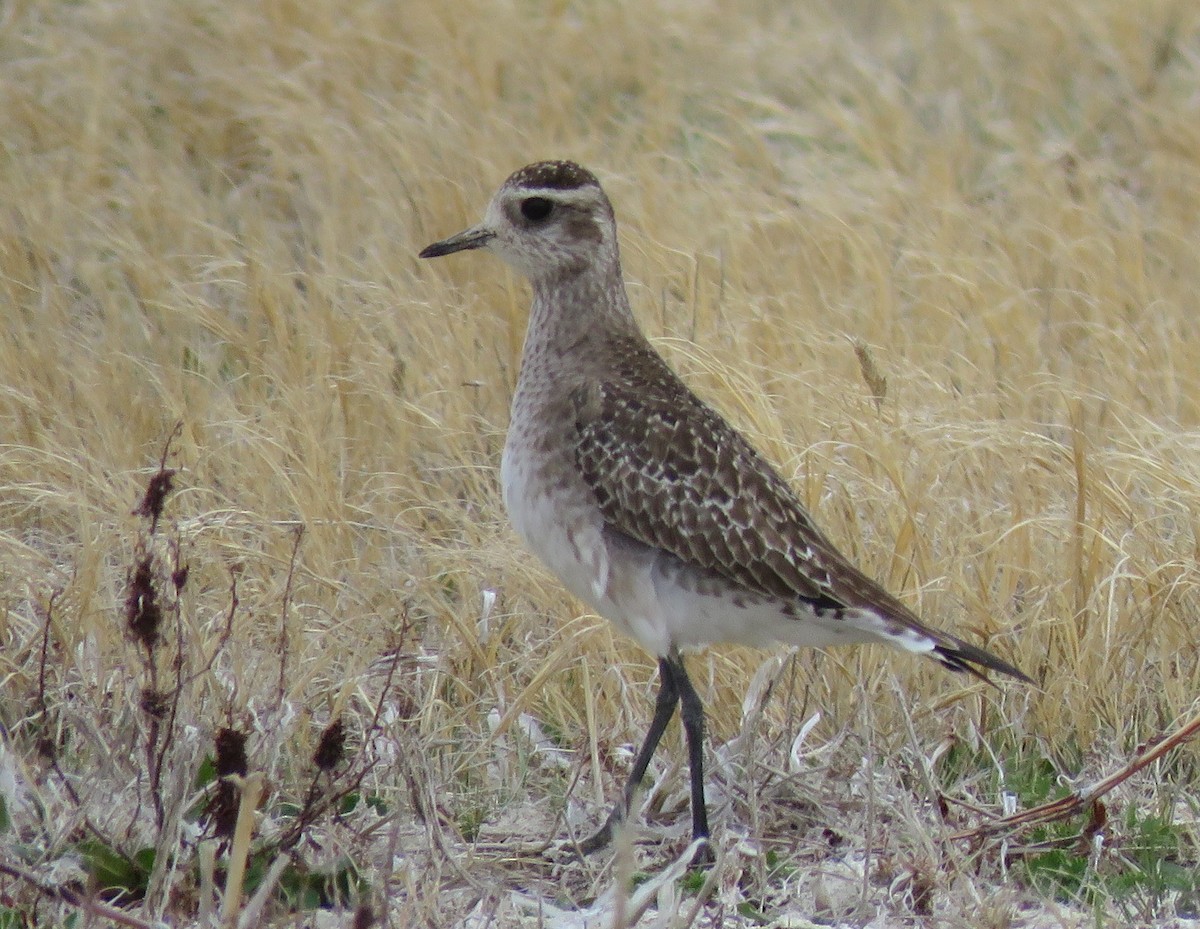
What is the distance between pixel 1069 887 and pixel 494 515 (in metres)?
2.06

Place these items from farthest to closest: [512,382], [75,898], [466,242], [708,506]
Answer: [512,382] → [466,242] → [708,506] → [75,898]

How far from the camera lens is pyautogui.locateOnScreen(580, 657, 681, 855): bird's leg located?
15.1 ft

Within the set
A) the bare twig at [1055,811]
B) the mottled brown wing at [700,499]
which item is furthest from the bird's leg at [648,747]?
the bare twig at [1055,811]

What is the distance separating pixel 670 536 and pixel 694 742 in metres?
0.48

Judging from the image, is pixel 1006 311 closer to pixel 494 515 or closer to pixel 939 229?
pixel 939 229

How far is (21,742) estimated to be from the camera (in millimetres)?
4715

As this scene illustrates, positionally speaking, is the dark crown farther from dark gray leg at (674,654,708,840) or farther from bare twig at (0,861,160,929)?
bare twig at (0,861,160,929)

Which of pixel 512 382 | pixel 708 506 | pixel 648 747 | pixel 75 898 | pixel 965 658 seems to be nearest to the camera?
pixel 75 898

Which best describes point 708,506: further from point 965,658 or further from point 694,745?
point 965,658

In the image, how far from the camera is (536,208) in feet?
16.3

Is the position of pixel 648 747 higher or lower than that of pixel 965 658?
lower

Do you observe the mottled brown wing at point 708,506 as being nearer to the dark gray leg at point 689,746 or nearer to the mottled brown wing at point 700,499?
the mottled brown wing at point 700,499

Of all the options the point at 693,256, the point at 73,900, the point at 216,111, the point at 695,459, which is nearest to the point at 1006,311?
the point at 693,256

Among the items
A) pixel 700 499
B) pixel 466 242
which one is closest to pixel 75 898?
pixel 700 499
